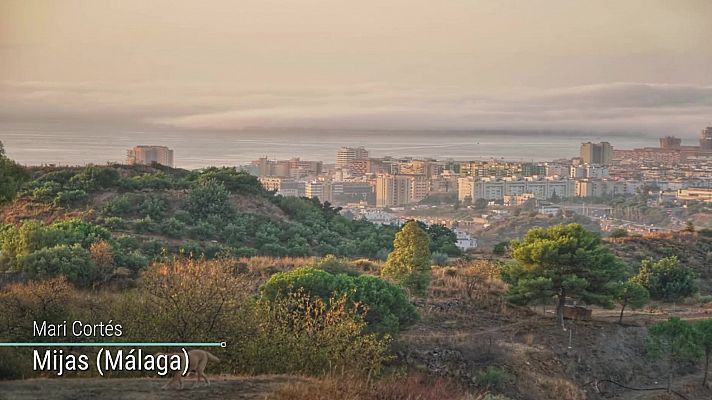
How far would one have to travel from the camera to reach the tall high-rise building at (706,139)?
18527 millimetres

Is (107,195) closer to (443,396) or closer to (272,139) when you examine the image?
(272,139)

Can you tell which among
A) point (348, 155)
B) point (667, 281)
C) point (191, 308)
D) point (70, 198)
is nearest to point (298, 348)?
point (191, 308)

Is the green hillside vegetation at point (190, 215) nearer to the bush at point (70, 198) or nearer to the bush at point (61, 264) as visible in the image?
the bush at point (70, 198)

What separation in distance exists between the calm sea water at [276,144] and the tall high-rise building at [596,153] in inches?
13.2

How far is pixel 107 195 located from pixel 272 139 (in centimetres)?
448

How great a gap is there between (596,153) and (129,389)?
17.5 metres

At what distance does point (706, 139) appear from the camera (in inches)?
771

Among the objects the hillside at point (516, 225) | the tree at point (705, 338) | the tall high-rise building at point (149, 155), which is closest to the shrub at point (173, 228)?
the tall high-rise building at point (149, 155)

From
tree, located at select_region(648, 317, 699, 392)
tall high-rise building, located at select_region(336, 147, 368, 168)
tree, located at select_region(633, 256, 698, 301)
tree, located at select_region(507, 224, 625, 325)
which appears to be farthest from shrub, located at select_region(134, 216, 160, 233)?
tree, located at select_region(648, 317, 699, 392)

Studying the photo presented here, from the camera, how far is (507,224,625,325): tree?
33.1ft

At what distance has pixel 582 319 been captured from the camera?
413 inches

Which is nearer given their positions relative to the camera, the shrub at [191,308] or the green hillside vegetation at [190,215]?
the shrub at [191,308]

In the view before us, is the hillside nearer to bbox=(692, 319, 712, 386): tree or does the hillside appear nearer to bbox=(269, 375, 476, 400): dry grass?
bbox=(692, 319, 712, 386): tree

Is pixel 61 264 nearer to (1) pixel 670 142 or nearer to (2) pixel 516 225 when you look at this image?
(2) pixel 516 225
